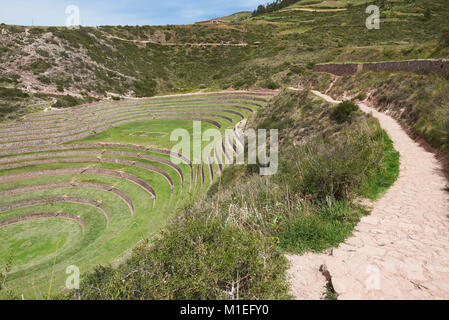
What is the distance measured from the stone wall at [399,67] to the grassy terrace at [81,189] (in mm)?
12590

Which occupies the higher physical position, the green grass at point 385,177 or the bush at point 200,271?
the green grass at point 385,177

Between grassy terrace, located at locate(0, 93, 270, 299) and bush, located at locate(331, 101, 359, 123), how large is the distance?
810 centimetres

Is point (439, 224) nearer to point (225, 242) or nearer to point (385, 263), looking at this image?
point (385, 263)

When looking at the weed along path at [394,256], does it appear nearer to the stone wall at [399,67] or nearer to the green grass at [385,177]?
the green grass at [385,177]

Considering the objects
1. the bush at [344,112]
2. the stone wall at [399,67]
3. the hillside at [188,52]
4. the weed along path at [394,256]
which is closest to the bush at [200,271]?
the weed along path at [394,256]

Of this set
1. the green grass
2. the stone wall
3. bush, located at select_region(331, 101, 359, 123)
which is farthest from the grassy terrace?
the stone wall

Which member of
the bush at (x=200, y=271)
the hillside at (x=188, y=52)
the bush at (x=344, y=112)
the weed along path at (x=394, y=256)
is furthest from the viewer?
the hillside at (x=188, y=52)

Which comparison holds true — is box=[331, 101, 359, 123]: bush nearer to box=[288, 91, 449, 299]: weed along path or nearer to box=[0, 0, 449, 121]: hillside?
box=[288, 91, 449, 299]: weed along path

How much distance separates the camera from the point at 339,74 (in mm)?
26969

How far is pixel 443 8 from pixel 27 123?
76.8m

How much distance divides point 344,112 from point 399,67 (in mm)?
8120

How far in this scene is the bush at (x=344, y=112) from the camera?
1442 centimetres

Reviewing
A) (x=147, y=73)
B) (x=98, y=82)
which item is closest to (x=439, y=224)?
(x=98, y=82)

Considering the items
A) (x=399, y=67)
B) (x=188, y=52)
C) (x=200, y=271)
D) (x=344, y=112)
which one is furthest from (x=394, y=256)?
(x=188, y=52)
